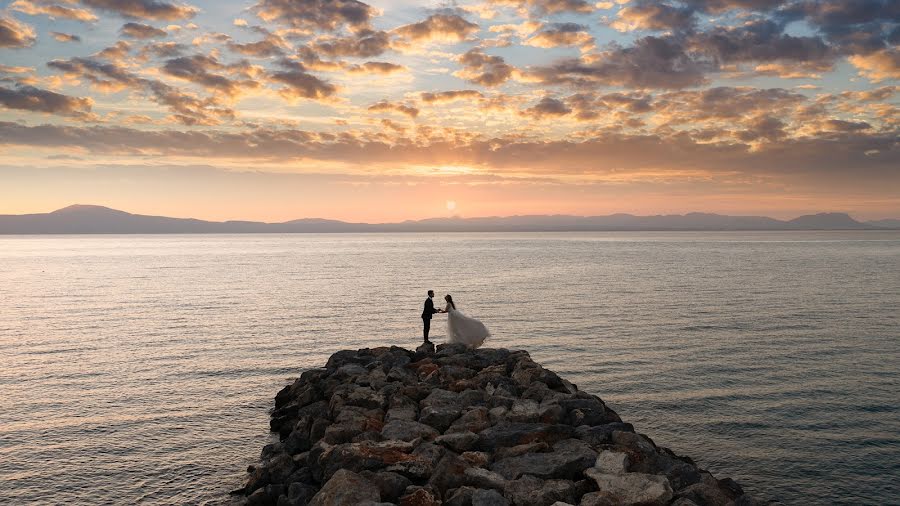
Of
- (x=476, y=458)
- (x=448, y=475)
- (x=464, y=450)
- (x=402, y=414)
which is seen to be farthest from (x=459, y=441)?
(x=402, y=414)

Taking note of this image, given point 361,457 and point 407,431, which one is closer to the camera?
point 361,457

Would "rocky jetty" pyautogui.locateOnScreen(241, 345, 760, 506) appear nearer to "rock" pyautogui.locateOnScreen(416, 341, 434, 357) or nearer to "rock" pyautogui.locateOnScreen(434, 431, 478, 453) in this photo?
"rock" pyautogui.locateOnScreen(434, 431, 478, 453)

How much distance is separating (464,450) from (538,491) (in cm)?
323

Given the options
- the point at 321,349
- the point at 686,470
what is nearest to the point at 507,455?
the point at 686,470

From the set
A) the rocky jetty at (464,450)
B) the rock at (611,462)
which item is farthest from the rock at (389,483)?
the rock at (611,462)

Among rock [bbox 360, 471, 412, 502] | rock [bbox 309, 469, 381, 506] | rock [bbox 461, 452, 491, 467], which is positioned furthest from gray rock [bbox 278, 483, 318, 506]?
rock [bbox 461, 452, 491, 467]

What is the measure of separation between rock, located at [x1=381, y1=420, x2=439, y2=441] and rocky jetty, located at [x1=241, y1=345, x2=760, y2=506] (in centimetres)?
3

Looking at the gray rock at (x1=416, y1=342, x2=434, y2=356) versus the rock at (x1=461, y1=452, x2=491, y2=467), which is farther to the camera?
the gray rock at (x1=416, y1=342, x2=434, y2=356)

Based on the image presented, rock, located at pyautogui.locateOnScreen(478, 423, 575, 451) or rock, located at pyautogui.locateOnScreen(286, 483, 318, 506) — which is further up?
rock, located at pyautogui.locateOnScreen(478, 423, 575, 451)

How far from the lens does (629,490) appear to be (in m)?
13.1

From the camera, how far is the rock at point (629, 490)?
12594mm

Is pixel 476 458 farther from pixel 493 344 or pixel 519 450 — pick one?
pixel 493 344

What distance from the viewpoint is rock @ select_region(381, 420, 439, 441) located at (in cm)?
1683

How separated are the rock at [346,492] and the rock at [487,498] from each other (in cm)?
214
